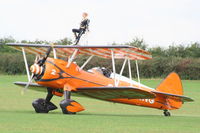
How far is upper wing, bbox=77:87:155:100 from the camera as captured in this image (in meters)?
16.6

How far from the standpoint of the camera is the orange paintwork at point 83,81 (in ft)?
54.8

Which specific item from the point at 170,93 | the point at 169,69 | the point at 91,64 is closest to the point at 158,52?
the point at 169,69

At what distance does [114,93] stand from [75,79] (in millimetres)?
1234

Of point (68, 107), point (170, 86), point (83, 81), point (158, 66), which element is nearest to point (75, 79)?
point (83, 81)

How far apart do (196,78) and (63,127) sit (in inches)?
1582

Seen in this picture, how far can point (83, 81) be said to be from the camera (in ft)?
57.5

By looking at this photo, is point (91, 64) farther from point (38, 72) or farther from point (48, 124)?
point (48, 124)

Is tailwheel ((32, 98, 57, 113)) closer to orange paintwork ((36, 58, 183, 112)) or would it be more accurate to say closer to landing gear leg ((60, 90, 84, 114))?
orange paintwork ((36, 58, 183, 112))

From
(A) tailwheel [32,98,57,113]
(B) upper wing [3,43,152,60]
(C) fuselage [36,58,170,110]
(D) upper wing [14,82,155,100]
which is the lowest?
(A) tailwheel [32,98,57,113]

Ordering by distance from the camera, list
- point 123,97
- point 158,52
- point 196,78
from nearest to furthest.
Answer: point 123,97, point 196,78, point 158,52

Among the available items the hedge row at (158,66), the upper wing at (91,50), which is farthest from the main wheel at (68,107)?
the hedge row at (158,66)

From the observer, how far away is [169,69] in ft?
168

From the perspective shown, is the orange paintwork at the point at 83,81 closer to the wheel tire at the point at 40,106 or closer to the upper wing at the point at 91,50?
the upper wing at the point at 91,50

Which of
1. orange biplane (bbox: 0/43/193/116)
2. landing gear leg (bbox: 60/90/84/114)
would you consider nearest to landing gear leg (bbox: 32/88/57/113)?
orange biplane (bbox: 0/43/193/116)
